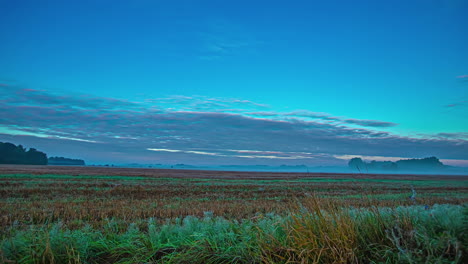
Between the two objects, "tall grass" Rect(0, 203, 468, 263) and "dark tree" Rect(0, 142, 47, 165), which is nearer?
"tall grass" Rect(0, 203, 468, 263)

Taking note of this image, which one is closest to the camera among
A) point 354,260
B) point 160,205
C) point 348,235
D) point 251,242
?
point 354,260

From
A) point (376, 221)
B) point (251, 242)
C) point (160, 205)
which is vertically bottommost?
point (160, 205)

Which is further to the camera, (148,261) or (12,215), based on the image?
(12,215)

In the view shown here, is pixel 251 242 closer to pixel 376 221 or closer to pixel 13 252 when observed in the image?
pixel 376 221

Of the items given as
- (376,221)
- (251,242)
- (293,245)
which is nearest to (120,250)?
(251,242)

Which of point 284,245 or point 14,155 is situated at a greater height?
point 14,155

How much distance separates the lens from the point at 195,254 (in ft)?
17.1

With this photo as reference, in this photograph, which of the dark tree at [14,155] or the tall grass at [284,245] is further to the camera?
the dark tree at [14,155]

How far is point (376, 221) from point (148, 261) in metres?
4.29

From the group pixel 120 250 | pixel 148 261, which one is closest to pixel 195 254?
pixel 148 261

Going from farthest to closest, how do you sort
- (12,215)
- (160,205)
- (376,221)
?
1. (160,205)
2. (12,215)
3. (376,221)

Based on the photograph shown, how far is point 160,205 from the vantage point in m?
16.6

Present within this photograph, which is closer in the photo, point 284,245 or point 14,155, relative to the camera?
point 284,245

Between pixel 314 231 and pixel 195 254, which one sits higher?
pixel 314 231
